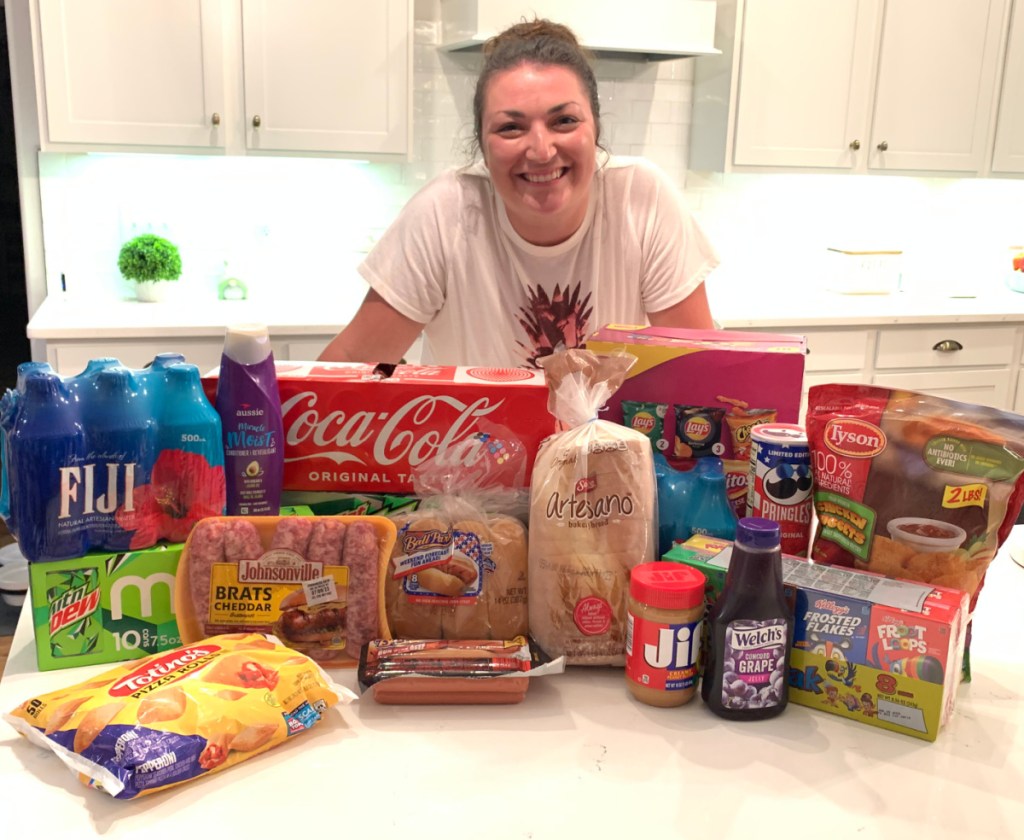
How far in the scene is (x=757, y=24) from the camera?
3.88 metres

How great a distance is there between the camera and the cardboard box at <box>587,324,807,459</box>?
4.29ft

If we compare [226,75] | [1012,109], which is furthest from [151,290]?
[1012,109]

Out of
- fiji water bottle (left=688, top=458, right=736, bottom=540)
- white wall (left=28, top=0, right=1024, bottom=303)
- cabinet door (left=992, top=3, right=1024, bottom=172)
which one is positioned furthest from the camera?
cabinet door (left=992, top=3, right=1024, bottom=172)

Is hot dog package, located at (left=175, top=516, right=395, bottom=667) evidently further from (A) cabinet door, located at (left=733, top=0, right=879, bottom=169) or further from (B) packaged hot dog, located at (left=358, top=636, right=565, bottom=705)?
(A) cabinet door, located at (left=733, top=0, right=879, bottom=169)

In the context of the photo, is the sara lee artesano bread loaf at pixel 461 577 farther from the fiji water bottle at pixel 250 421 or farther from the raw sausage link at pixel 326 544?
the fiji water bottle at pixel 250 421

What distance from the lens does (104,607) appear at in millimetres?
1148

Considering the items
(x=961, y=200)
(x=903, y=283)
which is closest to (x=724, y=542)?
(x=903, y=283)

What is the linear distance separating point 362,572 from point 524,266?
1039 mm

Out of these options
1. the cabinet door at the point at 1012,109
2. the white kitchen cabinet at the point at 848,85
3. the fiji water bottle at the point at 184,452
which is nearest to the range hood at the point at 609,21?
the white kitchen cabinet at the point at 848,85

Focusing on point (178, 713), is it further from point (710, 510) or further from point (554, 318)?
Result: point (554, 318)

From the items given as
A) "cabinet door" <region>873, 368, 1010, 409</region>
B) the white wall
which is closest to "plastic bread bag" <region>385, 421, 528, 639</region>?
the white wall

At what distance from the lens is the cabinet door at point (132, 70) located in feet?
10.6

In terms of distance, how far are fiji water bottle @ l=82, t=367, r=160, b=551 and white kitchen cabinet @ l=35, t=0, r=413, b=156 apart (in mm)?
2526

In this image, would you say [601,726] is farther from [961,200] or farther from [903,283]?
[961,200]
